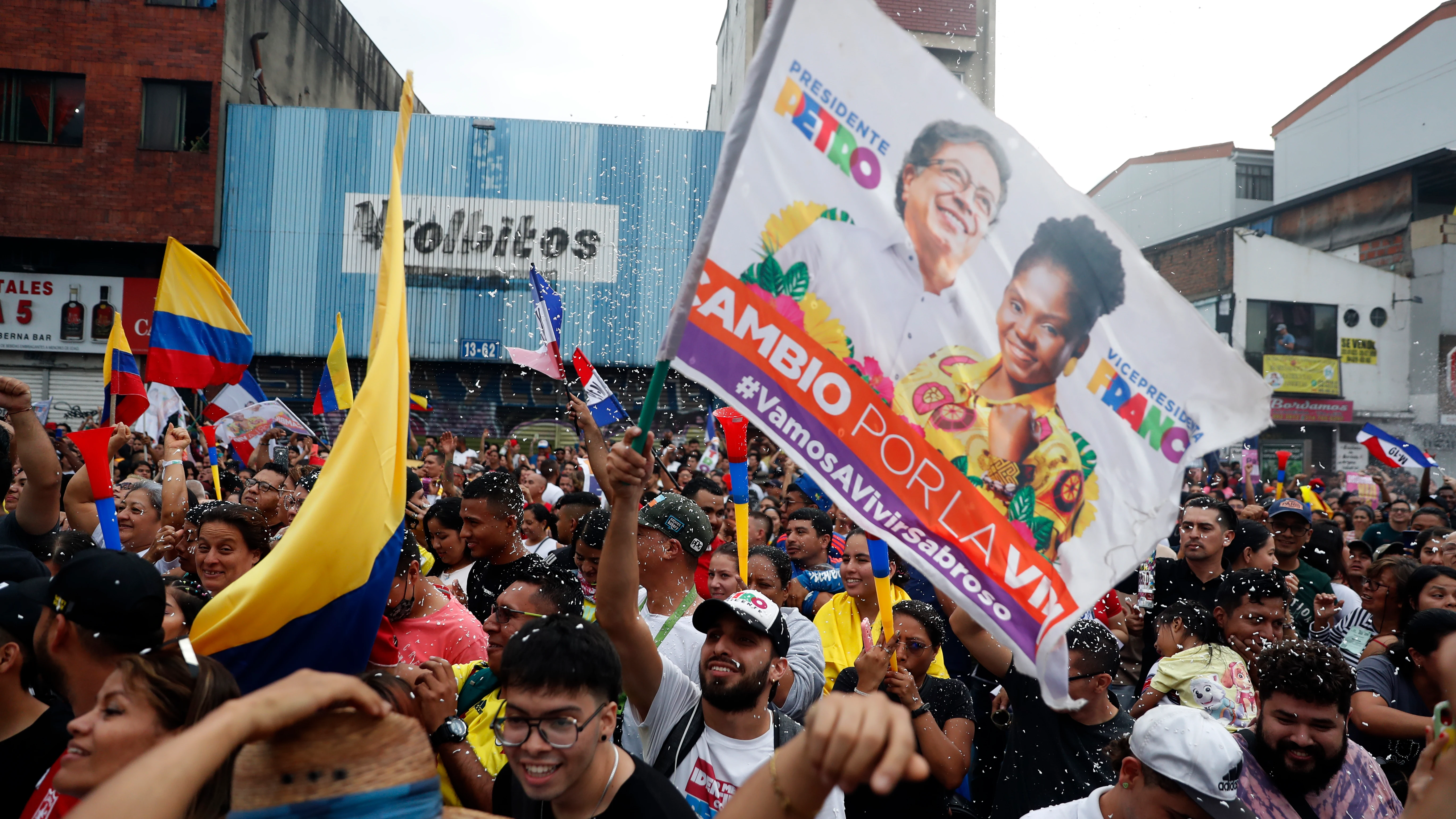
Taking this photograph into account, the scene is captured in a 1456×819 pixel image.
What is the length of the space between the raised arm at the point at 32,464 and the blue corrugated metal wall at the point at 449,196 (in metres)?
20.6

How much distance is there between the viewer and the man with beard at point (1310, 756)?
314 centimetres

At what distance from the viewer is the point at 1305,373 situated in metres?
29.1

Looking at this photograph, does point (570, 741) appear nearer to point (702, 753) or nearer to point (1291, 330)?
point (702, 753)

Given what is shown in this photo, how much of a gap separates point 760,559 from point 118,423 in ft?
14.8

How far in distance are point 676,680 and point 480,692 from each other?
80 cm

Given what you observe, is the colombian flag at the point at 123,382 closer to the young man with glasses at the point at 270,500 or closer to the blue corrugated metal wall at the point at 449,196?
the young man with glasses at the point at 270,500

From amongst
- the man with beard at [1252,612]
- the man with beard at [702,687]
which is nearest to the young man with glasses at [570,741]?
the man with beard at [702,687]

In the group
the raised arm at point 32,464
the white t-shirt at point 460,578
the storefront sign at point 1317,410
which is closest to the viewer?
the raised arm at point 32,464

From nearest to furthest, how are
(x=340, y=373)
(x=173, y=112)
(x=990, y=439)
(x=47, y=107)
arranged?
1. (x=990, y=439)
2. (x=340, y=373)
3. (x=47, y=107)
4. (x=173, y=112)

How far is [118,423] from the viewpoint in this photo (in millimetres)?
6582

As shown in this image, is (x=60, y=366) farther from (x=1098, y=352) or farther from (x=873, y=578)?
(x=1098, y=352)

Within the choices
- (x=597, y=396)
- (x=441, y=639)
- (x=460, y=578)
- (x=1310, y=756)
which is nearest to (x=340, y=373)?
(x=597, y=396)

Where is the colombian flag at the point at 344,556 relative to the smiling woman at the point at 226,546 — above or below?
above

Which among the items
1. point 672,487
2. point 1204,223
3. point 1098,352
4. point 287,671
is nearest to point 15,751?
point 287,671
